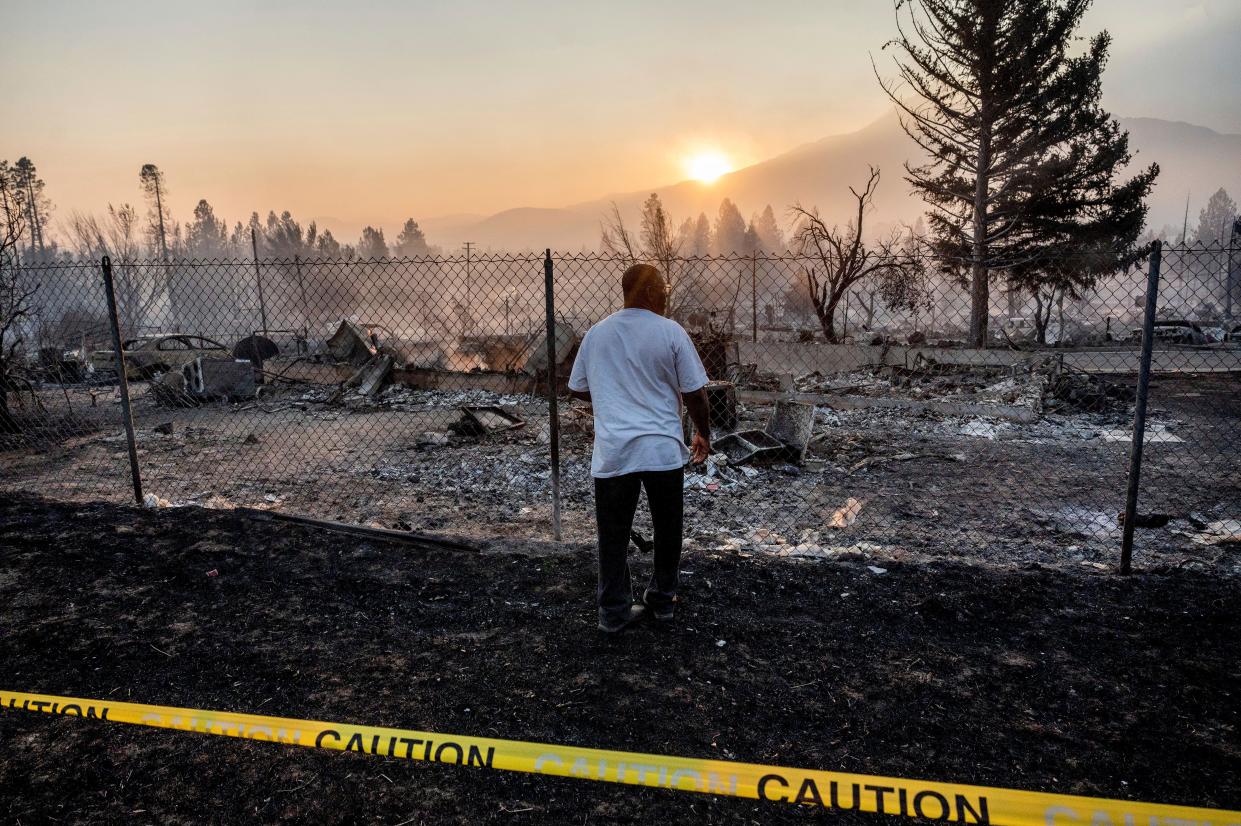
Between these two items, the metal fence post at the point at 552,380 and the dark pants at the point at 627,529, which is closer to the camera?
the dark pants at the point at 627,529

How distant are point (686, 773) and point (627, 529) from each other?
3.83 ft

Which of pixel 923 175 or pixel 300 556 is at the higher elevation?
pixel 923 175

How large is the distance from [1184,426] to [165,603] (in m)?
13.9

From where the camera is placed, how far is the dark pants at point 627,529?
3121 millimetres

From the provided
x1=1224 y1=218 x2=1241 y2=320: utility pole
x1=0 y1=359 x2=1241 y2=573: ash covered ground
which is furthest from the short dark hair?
x1=1224 y1=218 x2=1241 y2=320: utility pole

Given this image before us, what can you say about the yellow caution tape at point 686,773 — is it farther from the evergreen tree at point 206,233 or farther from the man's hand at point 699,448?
the evergreen tree at point 206,233

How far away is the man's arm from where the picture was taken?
10.3 feet

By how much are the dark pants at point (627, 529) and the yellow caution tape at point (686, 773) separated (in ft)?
3.01

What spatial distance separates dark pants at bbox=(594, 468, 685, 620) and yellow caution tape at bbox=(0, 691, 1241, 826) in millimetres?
916

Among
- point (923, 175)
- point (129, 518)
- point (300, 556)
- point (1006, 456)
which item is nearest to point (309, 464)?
point (129, 518)

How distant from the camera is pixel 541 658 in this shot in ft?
10.3

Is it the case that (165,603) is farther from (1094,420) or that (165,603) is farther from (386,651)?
(1094,420)

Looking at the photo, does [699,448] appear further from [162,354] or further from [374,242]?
[374,242]

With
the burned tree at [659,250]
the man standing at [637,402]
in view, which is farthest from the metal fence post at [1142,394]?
the burned tree at [659,250]
